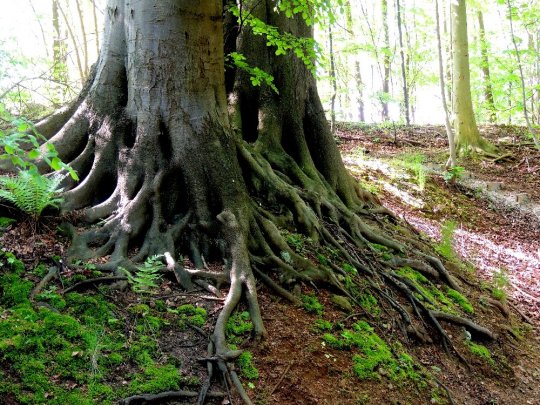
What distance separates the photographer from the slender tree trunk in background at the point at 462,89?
1330cm

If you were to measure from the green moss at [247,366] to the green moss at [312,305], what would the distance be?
1044 mm

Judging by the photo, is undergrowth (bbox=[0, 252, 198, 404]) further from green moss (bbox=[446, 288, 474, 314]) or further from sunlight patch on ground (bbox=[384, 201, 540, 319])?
sunlight patch on ground (bbox=[384, 201, 540, 319])

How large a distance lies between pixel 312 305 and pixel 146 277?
67.1 inches

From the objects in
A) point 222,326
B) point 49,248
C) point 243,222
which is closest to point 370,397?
point 222,326

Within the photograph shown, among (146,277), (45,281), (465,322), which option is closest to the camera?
(45,281)

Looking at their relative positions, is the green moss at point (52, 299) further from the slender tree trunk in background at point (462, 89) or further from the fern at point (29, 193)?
the slender tree trunk in background at point (462, 89)

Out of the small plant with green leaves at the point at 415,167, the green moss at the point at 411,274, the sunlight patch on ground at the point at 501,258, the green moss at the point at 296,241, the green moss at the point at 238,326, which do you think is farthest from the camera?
the small plant with green leaves at the point at 415,167

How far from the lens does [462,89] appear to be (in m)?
13.4

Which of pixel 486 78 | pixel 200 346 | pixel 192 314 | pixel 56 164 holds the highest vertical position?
pixel 486 78

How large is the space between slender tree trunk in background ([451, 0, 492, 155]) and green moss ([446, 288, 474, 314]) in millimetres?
8552

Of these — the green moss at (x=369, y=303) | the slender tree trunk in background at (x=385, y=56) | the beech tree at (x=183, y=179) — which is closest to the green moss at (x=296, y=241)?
the beech tree at (x=183, y=179)

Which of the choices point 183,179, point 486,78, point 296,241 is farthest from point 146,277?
point 486,78

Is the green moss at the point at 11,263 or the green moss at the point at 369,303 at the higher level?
the green moss at the point at 11,263

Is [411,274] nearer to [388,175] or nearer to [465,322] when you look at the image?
[465,322]
